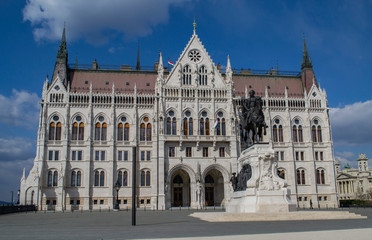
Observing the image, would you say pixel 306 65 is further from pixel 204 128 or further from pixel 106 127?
pixel 106 127

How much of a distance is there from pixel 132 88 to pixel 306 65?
107 ft

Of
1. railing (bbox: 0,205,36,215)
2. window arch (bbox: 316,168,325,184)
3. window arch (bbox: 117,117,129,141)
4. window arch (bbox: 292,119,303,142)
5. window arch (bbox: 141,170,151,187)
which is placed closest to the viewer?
railing (bbox: 0,205,36,215)

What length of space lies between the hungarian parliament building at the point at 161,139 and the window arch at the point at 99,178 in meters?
0.15

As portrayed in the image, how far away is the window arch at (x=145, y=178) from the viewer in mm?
57472

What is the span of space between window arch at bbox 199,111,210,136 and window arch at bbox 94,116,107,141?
15205mm

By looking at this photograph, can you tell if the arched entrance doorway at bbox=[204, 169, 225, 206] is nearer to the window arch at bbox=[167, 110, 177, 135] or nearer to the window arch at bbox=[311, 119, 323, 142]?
the window arch at bbox=[167, 110, 177, 135]

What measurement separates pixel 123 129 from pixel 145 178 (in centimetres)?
855

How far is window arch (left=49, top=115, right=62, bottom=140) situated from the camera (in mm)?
57531

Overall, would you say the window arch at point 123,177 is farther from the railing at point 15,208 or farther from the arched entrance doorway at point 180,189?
the railing at point 15,208

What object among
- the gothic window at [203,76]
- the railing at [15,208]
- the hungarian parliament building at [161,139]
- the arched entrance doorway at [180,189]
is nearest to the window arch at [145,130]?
the hungarian parliament building at [161,139]

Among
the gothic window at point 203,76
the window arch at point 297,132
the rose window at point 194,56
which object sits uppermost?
the rose window at point 194,56

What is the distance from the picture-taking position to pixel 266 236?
1385 centimetres

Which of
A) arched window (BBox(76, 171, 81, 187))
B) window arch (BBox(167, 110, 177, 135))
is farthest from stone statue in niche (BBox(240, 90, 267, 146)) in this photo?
arched window (BBox(76, 171, 81, 187))

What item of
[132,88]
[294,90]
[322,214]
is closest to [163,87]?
[132,88]
